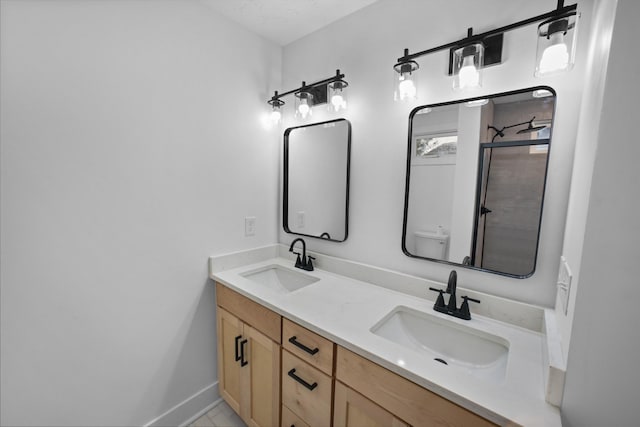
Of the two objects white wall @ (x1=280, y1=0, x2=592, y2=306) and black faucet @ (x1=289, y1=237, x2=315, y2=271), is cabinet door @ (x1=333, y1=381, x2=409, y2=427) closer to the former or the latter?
white wall @ (x1=280, y1=0, x2=592, y2=306)

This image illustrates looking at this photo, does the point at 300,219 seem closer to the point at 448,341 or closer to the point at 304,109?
the point at 304,109

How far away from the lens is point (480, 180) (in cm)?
115

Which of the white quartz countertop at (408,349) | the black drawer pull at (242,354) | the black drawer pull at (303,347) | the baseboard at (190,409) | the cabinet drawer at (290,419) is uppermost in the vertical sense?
the white quartz countertop at (408,349)

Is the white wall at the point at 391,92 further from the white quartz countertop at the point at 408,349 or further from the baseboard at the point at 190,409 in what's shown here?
the baseboard at the point at 190,409

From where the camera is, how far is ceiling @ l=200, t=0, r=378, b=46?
1438mm

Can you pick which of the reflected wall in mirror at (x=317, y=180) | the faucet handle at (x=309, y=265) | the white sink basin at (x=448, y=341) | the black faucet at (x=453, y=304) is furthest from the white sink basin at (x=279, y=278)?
the black faucet at (x=453, y=304)

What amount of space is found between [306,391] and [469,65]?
1.54 meters

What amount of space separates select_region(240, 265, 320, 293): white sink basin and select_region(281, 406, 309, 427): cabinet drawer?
2.17ft

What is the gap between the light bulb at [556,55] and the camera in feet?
2.93

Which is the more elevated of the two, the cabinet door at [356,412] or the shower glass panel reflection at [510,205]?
the shower glass panel reflection at [510,205]

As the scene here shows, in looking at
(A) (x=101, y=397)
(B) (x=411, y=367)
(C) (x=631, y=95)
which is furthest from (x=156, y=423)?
(C) (x=631, y=95)

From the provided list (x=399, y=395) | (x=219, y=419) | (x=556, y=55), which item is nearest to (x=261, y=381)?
(x=219, y=419)

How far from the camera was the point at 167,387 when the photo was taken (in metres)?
1.50

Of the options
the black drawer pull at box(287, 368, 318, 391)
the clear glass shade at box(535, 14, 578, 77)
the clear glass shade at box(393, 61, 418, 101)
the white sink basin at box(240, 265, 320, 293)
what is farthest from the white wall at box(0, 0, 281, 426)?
the clear glass shade at box(535, 14, 578, 77)
